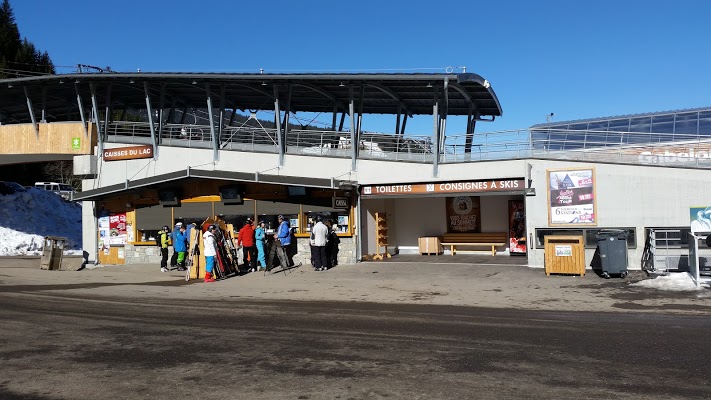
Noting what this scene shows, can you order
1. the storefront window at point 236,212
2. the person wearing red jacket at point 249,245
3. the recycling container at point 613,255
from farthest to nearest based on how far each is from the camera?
the storefront window at point 236,212 → the person wearing red jacket at point 249,245 → the recycling container at point 613,255

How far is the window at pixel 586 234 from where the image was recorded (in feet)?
56.4

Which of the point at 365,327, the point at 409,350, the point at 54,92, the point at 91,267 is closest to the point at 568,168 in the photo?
the point at 365,327

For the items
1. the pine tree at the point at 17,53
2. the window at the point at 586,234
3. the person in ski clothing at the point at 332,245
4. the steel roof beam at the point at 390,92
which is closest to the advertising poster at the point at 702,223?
the window at the point at 586,234

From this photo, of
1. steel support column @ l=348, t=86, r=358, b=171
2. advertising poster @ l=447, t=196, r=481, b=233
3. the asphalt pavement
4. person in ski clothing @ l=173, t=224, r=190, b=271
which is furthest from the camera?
advertising poster @ l=447, t=196, r=481, b=233

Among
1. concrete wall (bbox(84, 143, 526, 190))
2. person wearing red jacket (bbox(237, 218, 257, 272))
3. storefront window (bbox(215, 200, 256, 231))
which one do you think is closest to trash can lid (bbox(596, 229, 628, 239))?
concrete wall (bbox(84, 143, 526, 190))

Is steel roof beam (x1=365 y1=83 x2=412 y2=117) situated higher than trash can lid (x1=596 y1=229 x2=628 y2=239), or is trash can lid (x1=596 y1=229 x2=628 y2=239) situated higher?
steel roof beam (x1=365 y1=83 x2=412 y2=117)

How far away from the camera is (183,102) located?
3064cm

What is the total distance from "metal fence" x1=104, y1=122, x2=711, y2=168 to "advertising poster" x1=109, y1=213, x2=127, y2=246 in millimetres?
3202

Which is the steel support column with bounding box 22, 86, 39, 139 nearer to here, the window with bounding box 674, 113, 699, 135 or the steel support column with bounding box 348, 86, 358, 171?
the steel support column with bounding box 348, 86, 358, 171

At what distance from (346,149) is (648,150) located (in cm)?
1031

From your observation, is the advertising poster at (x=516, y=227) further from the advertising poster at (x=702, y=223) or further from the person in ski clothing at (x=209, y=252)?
the person in ski clothing at (x=209, y=252)

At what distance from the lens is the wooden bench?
23.2 m

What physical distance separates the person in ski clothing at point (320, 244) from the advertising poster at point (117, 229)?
28.6 ft

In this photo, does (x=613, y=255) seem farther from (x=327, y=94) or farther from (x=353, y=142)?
(x=327, y=94)
